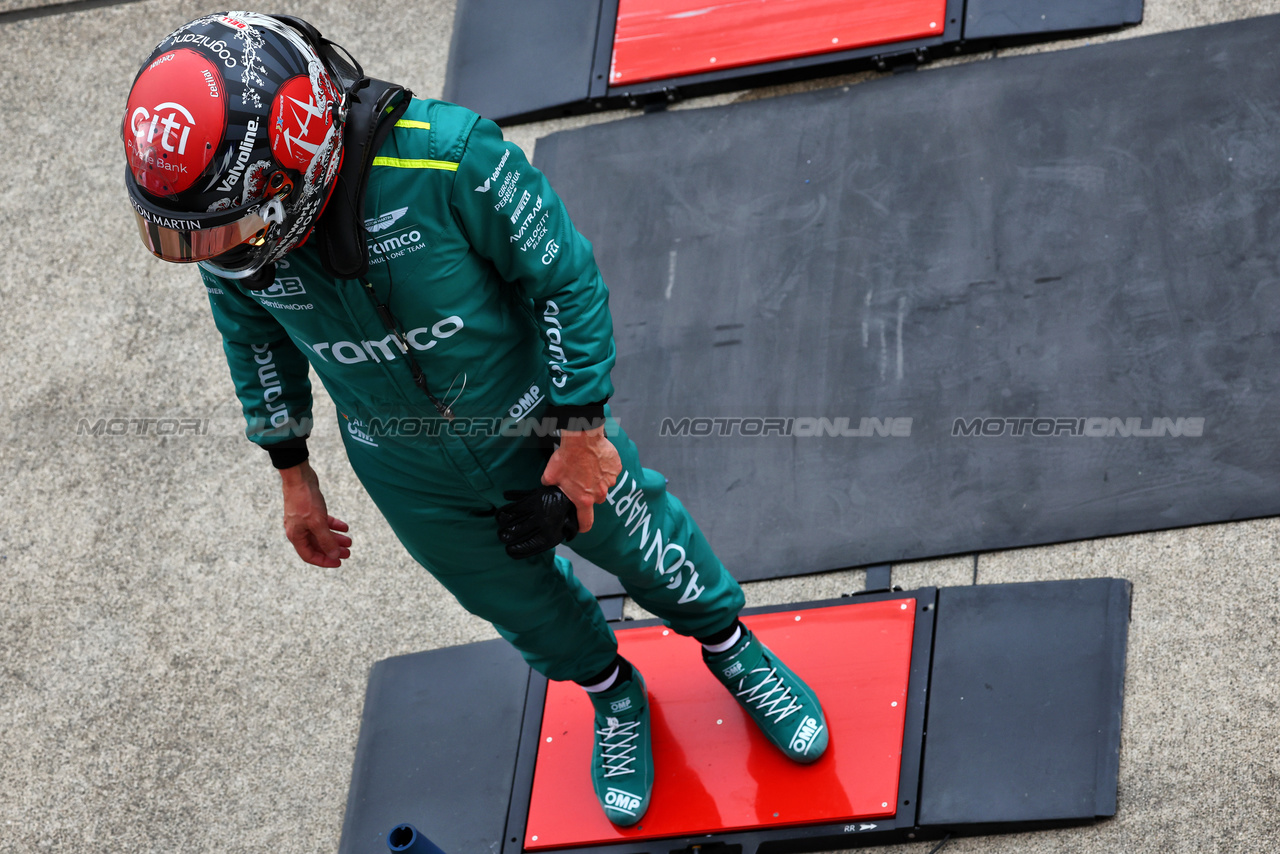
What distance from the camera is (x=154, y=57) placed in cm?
176

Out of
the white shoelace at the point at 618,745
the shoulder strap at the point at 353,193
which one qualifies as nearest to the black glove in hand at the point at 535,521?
the shoulder strap at the point at 353,193

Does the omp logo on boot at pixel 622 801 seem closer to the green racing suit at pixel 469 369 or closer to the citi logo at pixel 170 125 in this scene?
the green racing suit at pixel 469 369

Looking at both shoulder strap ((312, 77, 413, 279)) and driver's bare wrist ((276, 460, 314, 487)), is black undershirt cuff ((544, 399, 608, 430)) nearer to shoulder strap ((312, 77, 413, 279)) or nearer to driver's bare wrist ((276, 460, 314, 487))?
shoulder strap ((312, 77, 413, 279))

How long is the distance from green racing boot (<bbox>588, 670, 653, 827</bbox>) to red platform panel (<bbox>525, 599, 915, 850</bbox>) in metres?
0.05

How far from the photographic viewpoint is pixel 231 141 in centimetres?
172

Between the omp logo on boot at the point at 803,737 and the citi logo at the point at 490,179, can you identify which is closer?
the citi logo at the point at 490,179

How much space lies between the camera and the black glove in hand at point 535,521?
2.04 m

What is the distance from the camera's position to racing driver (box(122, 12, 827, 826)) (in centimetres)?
175

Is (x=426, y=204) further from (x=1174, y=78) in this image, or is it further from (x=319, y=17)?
(x=319, y=17)

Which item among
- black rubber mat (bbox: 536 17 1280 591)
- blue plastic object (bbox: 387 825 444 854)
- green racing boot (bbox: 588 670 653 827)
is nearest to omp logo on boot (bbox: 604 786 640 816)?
green racing boot (bbox: 588 670 653 827)

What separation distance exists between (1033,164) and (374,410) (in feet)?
6.48

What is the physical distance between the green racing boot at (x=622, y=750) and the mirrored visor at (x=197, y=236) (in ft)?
4.00

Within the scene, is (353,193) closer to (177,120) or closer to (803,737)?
(177,120)

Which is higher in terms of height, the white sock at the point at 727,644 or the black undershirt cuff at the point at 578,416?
the black undershirt cuff at the point at 578,416
